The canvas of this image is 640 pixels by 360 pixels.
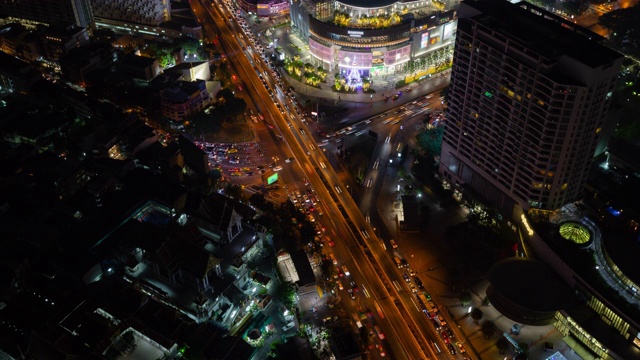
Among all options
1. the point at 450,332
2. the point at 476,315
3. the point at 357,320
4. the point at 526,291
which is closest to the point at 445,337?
the point at 450,332

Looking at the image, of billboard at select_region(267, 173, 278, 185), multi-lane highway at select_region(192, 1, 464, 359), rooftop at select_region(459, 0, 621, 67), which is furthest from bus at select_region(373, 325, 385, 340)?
rooftop at select_region(459, 0, 621, 67)

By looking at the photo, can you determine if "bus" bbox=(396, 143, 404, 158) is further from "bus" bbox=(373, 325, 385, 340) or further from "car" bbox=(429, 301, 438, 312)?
"bus" bbox=(373, 325, 385, 340)

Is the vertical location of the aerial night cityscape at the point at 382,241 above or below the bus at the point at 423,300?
above

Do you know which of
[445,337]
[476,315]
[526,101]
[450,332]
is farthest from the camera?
[526,101]

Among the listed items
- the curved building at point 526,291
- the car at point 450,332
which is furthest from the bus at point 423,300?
the curved building at point 526,291

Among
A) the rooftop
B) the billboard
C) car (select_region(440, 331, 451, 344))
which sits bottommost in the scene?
car (select_region(440, 331, 451, 344))

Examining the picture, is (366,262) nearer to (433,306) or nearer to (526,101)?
(433,306)

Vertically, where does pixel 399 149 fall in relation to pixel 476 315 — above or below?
above

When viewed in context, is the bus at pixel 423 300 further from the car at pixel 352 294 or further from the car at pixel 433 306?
the car at pixel 352 294
